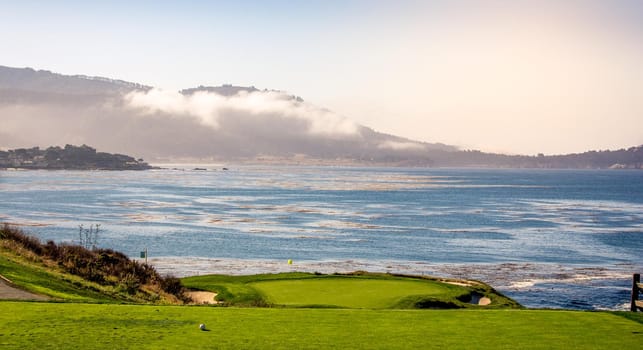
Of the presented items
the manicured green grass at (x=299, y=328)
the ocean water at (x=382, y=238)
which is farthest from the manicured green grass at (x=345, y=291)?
the manicured green grass at (x=299, y=328)

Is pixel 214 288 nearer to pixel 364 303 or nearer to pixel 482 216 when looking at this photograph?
pixel 364 303

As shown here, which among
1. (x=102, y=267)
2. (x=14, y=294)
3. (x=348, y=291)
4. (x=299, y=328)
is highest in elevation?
(x=299, y=328)

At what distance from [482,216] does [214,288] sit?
75.0 meters

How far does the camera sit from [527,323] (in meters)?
17.9

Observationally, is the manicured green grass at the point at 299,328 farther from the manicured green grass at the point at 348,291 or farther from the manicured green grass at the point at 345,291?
the manicured green grass at the point at 348,291

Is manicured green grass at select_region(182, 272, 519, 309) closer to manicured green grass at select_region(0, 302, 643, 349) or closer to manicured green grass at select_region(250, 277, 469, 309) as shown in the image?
manicured green grass at select_region(250, 277, 469, 309)

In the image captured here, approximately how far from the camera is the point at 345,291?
3288 centimetres

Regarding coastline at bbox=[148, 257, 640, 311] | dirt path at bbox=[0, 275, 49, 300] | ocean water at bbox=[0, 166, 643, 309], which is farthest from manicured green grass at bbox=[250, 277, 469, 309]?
dirt path at bbox=[0, 275, 49, 300]

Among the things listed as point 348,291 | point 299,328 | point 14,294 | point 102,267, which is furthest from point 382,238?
point 299,328

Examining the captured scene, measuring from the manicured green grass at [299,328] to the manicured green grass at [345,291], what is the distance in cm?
986

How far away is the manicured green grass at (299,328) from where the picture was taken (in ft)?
49.1

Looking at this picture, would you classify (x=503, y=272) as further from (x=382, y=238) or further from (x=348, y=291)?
(x=348, y=291)

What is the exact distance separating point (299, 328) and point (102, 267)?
17.7 metres

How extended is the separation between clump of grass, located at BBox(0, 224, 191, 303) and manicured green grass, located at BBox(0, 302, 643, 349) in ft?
38.6
